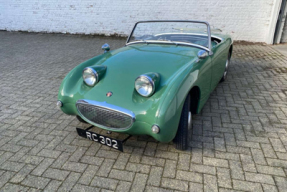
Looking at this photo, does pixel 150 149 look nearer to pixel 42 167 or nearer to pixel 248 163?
A: pixel 248 163

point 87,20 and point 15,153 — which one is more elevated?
point 87,20

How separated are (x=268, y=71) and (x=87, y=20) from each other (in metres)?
7.59

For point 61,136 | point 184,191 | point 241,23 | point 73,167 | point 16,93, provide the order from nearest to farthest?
point 184,191, point 73,167, point 61,136, point 16,93, point 241,23

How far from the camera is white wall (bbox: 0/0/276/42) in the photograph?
791 cm

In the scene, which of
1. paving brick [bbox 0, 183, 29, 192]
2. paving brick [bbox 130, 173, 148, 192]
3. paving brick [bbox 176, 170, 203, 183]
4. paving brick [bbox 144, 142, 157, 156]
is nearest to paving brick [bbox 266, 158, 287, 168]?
paving brick [bbox 176, 170, 203, 183]

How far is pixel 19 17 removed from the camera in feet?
34.3

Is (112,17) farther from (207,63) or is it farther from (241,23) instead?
(207,63)

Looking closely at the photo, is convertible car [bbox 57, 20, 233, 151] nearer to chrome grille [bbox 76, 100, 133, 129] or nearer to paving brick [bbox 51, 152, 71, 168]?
chrome grille [bbox 76, 100, 133, 129]

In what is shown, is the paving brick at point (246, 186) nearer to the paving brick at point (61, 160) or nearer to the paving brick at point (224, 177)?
the paving brick at point (224, 177)

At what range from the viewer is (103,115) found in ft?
7.50

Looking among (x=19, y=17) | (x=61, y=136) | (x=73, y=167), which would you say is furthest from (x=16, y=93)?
(x=19, y=17)

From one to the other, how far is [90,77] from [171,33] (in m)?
1.73

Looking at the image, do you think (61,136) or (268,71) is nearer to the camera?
(61,136)

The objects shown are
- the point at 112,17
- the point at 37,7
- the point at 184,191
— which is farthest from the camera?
the point at 37,7
